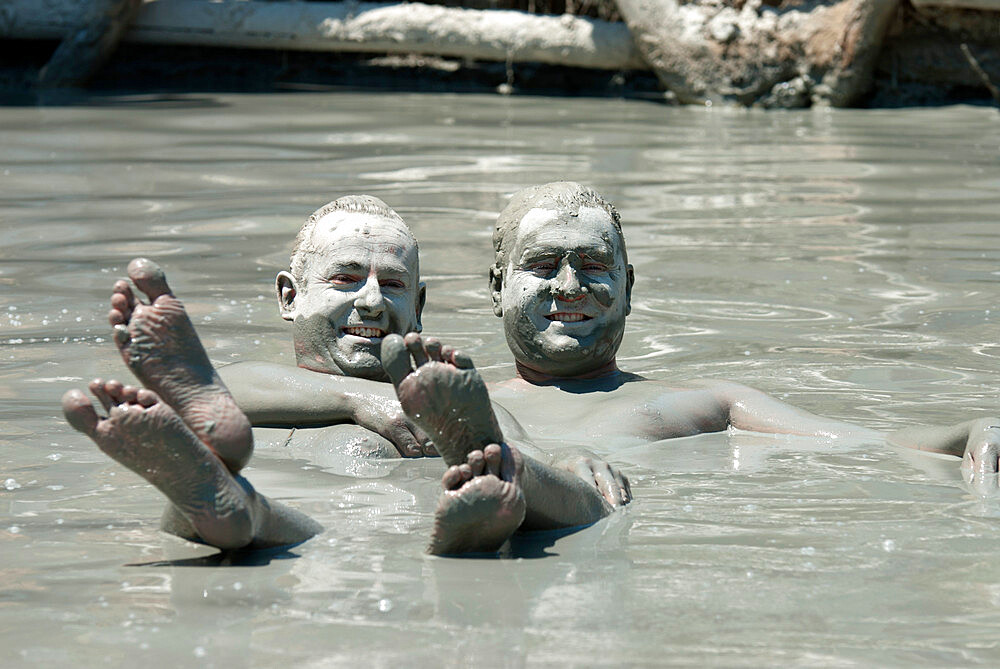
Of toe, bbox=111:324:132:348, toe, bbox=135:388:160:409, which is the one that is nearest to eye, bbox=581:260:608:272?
toe, bbox=111:324:132:348

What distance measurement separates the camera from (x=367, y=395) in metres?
4.65

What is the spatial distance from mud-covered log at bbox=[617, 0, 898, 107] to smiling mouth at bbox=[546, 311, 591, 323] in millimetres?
9530

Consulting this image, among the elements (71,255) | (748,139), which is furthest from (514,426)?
(748,139)

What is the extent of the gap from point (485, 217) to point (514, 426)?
4.22m

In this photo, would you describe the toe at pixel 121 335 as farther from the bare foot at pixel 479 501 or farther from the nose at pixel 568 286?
the nose at pixel 568 286

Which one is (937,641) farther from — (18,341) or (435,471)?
(18,341)

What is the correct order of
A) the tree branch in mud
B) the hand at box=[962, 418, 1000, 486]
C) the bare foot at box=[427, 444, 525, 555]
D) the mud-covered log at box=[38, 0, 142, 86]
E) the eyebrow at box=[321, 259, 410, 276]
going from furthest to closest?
the mud-covered log at box=[38, 0, 142, 86] < the tree branch in mud < the eyebrow at box=[321, 259, 410, 276] < the hand at box=[962, 418, 1000, 486] < the bare foot at box=[427, 444, 525, 555]

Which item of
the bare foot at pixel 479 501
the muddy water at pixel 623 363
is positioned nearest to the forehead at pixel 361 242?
the muddy water at pixel 623 363

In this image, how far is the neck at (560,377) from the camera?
207 inches

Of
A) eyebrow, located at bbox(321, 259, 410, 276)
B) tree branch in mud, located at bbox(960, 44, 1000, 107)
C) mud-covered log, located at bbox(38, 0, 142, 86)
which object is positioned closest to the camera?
eyebrow, located at bbox(321, 259, 410, 276)

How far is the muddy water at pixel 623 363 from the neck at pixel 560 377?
52 cm

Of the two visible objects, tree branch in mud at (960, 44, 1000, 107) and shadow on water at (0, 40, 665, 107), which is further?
shadow on water at (0, 40, 665, 107)

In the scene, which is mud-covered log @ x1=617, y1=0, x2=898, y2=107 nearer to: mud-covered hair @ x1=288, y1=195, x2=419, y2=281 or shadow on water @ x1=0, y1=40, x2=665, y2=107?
shadow on water @ x1=0, y1=40, x2=665, y2=107

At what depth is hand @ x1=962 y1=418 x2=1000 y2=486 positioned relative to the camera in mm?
4180
